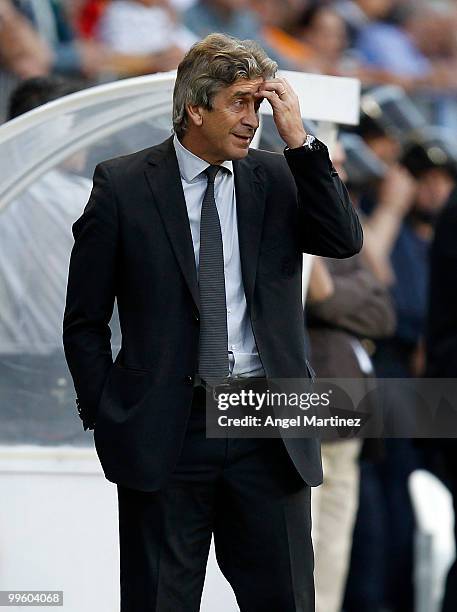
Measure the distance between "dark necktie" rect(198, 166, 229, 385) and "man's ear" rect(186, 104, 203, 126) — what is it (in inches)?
11.2

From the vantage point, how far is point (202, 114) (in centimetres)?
337

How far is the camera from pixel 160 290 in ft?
11.0

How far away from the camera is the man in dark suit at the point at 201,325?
3.36 meters

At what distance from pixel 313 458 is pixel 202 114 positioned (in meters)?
0.94

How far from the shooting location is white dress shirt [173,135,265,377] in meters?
3.43

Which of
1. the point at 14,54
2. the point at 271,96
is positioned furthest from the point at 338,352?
the point at 14,54

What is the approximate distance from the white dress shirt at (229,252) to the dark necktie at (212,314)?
1.1 inches

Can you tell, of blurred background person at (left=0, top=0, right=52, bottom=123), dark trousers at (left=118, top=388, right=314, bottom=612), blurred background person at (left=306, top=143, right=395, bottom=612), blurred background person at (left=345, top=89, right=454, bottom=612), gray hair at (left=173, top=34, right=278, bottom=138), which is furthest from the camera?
blurred background person at (left=0, top=0, right=52, bottom=123)

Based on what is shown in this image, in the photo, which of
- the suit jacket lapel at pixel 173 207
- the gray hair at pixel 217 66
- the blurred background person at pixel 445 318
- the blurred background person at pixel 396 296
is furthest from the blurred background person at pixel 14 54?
the gray hair at pixel 217 66

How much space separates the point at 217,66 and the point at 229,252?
1.57 feet

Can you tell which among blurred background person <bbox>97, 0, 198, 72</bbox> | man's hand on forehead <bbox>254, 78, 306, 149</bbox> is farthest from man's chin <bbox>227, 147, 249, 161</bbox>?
blurred background person <bbox>97, 0, 198, 72</bbox>

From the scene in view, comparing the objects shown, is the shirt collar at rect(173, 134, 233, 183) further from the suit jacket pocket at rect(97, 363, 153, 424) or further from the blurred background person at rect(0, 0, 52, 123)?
the blurred background person at rect(0, 0, 52, 123)

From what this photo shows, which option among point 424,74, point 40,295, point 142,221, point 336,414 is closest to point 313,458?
point 336,414

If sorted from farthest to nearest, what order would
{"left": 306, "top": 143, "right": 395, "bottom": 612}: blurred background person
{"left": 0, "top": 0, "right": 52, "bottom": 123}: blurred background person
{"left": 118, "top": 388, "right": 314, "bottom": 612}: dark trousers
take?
1. {"left": 0, "top": 0, "right": 52, "bottom": 123}: blurred background person
2. {"left": 306, "top": 143, "right": 395, "bottom": 612}: blurred background person
3. {"left": 118, "top": 388, "right": 314, "bottom": 612}: dark trousers
